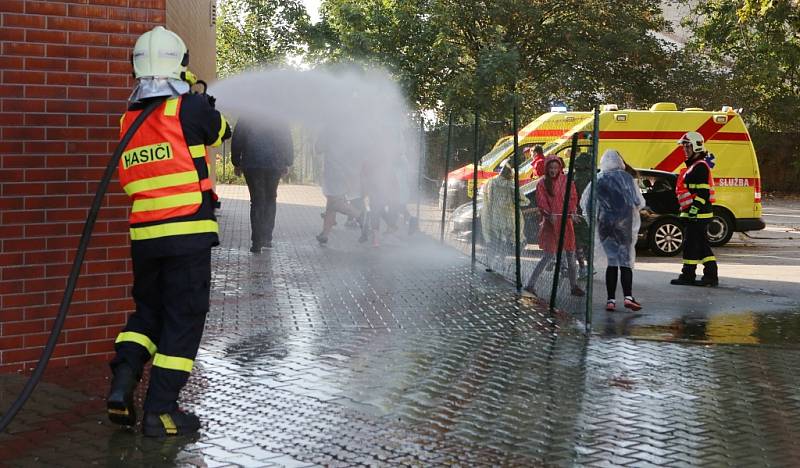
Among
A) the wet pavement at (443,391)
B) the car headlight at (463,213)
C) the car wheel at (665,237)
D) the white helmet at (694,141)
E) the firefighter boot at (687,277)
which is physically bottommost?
the wet pavement at (443,391)

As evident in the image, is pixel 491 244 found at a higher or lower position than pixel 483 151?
lower

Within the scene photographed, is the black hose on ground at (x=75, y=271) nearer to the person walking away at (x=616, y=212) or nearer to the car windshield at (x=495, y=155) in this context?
the person walking away at (x=616, y=212)

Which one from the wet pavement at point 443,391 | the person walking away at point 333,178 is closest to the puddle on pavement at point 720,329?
the wet pavement at point 443,391

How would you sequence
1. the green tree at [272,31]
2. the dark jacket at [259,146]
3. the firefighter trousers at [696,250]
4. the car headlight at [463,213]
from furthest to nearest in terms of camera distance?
1. the green tree at [272,31]
2. the car headlight at [463,213]
3. the dark jacket at [259,146]
4. the firefighter trousers at [696,250]

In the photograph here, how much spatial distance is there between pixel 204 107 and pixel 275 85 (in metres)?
9.18

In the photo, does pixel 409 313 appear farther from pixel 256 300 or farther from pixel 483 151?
pixel 483 151

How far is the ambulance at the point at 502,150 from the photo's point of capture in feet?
48.8

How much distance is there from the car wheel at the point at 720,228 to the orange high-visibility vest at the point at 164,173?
1297cm

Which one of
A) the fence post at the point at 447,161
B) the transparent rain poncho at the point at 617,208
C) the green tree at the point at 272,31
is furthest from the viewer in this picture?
the green tree at the point at 272,31

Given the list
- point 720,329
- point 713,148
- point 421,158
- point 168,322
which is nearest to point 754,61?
point 713,148

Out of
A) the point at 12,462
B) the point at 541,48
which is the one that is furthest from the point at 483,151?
the point at 541,48

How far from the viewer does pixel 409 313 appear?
362 inches

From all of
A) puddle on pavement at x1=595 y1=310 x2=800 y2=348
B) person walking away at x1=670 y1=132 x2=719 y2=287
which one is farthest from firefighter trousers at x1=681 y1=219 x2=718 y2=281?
puddle on pavement at x1=595 y1=310 x2=800 y2=348

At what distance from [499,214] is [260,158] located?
314 cm
